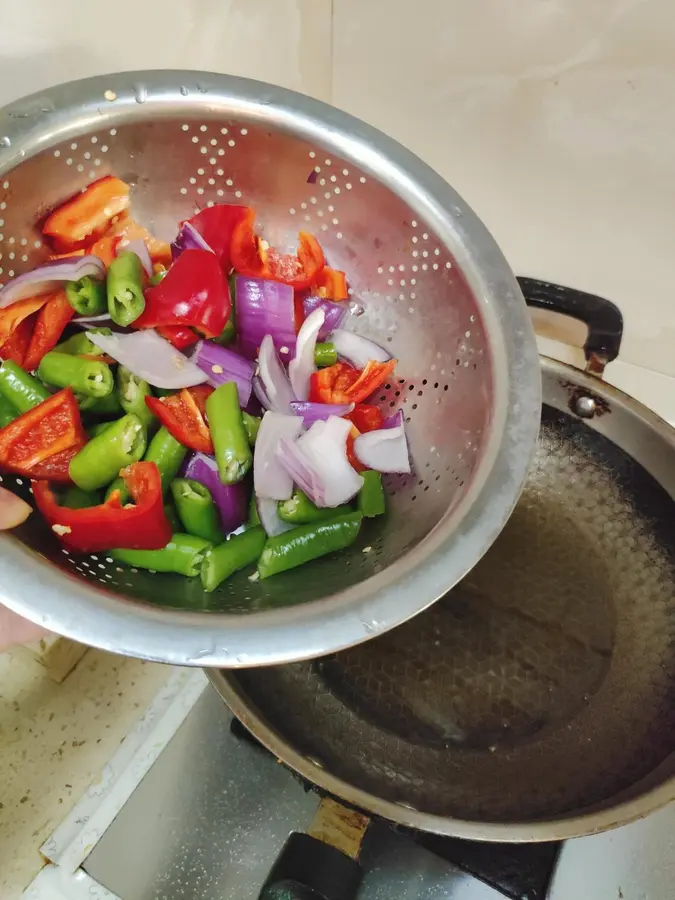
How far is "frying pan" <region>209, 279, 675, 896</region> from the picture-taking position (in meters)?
0.70

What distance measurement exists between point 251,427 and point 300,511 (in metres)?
0.10

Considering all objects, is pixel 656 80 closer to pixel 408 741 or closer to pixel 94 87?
pixel 94 87

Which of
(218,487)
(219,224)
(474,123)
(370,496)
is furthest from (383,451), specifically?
(474,123)

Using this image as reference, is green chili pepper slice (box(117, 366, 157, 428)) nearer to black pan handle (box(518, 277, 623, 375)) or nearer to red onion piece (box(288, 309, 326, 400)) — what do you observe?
red onion piece (box(288, 309, 326, 400))

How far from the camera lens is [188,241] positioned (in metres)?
0.70

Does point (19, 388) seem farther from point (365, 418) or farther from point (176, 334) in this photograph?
point (365, 418)

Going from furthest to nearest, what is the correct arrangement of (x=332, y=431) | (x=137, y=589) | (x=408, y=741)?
(x=408, y=741) → (x=332, y=431) → (x=137, y=589)

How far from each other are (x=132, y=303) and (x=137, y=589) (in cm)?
26

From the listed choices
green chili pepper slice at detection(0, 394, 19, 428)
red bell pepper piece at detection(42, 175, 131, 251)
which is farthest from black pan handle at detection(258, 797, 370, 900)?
red bell pepper piece at detection(42, 175, 131, 251)

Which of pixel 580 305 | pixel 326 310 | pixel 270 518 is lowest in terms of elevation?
pixel 270 518

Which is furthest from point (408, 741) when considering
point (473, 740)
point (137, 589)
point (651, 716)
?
point (137, 589)

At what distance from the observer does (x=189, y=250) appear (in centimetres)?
67

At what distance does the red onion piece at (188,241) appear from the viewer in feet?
2.27

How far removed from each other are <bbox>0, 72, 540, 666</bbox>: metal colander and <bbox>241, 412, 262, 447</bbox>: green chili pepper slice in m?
0.13
